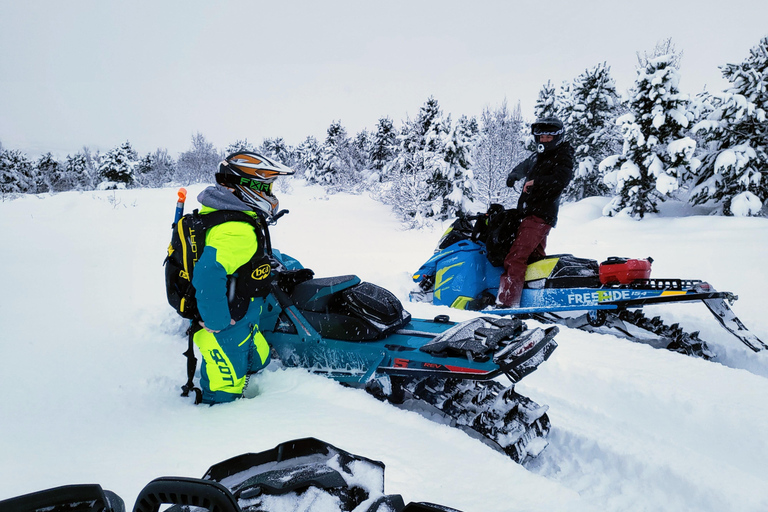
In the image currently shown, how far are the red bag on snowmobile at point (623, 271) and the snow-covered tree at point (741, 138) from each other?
11.3 metres

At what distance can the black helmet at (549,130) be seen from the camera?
4.62 m

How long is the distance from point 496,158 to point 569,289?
15.5 meters

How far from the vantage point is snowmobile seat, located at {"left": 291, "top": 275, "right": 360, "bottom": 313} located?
3201 millimetres

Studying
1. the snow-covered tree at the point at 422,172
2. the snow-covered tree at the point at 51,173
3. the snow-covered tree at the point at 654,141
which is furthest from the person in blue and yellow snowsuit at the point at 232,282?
the snow-covered tree at the point at 51,173

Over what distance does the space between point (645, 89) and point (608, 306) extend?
41.9 ft

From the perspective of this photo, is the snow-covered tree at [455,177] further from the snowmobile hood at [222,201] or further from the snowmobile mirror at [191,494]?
the snowmobile mirror at [191,494]

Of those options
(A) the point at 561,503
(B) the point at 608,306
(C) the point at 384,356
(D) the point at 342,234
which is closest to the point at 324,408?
(C) the point at 384,356

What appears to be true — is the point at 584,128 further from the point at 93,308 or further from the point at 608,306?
the point at 93,308

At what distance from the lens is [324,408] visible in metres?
2.53

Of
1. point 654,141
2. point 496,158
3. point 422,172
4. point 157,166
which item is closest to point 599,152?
point 496,158

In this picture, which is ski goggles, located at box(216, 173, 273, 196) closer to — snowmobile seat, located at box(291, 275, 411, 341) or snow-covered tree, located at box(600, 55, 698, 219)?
snowmobile seat, located at box(291, 275, 411, 341)

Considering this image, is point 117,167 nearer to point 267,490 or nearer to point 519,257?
point 519,257

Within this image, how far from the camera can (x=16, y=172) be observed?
3541cm

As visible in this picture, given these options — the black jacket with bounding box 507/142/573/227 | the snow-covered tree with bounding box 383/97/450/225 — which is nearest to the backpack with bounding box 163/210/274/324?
the black jacket with bounding box 507/142/573/227
